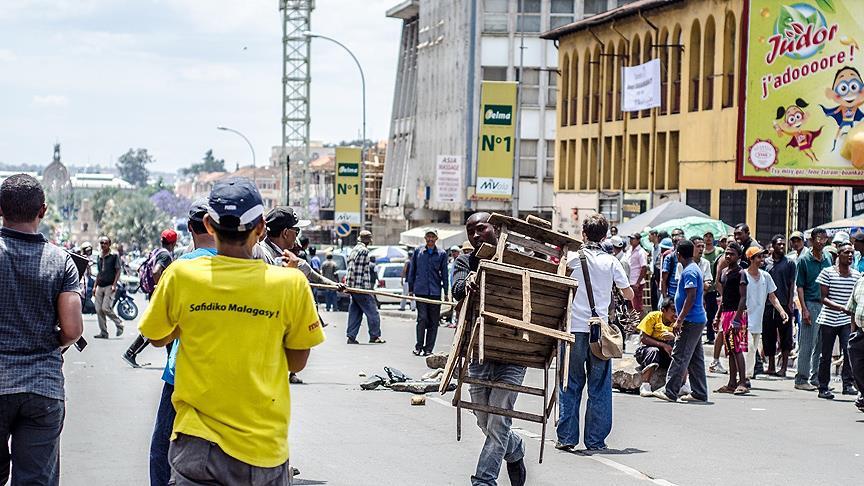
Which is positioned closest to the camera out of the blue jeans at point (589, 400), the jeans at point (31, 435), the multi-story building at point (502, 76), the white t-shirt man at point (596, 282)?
the jeans at point (31, 435)

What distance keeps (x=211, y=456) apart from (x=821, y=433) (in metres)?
9.10

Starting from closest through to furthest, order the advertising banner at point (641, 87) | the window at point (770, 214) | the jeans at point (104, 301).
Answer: the jeans at point (104, 301), the window at point (770, 214), the advertising banner at point (641, 87)

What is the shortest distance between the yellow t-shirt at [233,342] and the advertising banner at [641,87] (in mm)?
37987

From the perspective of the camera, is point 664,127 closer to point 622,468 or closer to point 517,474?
point 622,468

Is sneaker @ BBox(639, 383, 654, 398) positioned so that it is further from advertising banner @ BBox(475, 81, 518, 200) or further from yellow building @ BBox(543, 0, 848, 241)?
advertising banner @ BBox(475, 81, 518, 200)

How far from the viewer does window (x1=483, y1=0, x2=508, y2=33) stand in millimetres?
69438

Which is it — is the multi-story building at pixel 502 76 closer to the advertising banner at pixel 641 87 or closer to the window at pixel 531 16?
the window at pixel 531 16

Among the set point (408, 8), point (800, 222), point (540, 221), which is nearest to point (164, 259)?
point (540, 221)

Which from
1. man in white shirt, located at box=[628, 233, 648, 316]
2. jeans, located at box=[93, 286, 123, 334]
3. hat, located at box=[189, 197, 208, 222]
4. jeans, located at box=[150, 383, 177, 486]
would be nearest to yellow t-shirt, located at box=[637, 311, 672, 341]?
hat, located at box=[189, 197, 208, 222]

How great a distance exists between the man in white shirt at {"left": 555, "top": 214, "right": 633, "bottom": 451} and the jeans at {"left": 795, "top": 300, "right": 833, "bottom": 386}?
6.79m

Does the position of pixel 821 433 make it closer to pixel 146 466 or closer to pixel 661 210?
pixel 146 466

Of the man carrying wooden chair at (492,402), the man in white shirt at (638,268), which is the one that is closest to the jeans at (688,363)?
the man carrying wooden chair at (492,402)

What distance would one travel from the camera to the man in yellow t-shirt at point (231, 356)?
5.44 metres

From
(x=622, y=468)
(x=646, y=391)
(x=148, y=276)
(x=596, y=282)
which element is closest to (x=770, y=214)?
(x=646, y=391)
